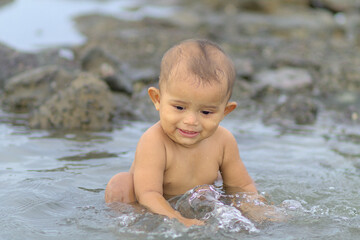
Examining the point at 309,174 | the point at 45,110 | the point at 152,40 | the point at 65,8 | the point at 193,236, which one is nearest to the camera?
the point at 193,236

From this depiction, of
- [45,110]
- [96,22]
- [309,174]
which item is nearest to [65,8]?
[96,22]

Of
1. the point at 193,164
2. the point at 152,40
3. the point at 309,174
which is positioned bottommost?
the point at 309,174

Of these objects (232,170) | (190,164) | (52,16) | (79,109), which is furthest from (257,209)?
(52,16)

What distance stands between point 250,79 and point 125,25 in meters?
5.95

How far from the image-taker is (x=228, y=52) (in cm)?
1195

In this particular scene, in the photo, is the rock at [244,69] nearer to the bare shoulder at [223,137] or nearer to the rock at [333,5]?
the bare shoulder at [223,137]

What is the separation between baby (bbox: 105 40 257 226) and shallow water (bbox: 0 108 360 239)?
173mm

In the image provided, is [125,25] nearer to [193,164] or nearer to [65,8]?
[65,8]

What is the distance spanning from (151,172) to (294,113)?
4.04 metres

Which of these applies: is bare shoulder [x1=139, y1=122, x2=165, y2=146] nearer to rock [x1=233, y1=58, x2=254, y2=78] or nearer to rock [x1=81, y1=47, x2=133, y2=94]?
rock [x1=81, y1=47, x2=133, y2=94]

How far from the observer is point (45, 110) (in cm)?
621

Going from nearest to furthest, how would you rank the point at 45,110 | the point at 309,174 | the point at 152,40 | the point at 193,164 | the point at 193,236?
the point at 193,236 < the point at 193,164 < the point at 309,174 < the point at 45,110 < the point at 152,40

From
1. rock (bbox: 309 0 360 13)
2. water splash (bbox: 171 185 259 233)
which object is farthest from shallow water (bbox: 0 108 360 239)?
rock (bbox: 309 0 360 13)

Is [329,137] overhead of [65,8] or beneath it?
beneath
